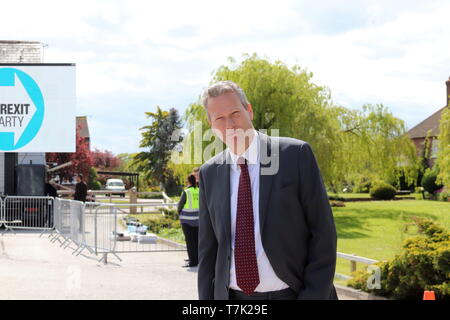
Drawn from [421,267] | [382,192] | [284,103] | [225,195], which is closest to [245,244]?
[225,195]

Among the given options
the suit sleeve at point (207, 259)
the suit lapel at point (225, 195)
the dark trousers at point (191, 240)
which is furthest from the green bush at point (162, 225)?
the suit lapel at point (225, 195)

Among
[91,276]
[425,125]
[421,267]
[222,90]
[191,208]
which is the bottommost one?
[91,276]

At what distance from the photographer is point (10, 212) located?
21219mm

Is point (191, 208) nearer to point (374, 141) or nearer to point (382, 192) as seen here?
point (374, 141)

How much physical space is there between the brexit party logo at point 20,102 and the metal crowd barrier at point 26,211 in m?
3.65

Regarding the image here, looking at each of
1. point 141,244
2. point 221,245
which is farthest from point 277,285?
point 141,244

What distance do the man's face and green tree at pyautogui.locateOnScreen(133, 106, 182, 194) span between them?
70112 mm

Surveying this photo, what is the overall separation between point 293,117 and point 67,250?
14.0 metres

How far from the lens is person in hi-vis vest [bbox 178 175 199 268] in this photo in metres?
11.7

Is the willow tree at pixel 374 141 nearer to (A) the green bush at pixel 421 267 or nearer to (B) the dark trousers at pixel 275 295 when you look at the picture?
(A) the green bush at pixel 421 267

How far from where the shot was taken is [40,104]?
2336cm

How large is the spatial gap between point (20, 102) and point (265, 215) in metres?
22.4

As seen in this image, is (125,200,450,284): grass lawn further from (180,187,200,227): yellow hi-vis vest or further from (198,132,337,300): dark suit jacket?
(198,132,337,300): dark suit jacket

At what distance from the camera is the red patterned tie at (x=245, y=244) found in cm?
306
